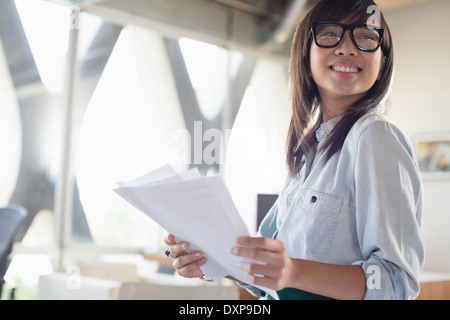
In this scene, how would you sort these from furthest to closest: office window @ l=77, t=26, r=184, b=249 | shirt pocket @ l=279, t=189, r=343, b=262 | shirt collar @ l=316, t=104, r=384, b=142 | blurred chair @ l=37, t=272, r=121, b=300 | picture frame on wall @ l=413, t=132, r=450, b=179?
picture frame on wall @ l=413, t=132, r=450, b=179
office window @ l=77, t=26, r=184, b=249
blurred chair @ l=37, t=272, r=121, b=300
shirt collar @ l=316, t=104, r=384, b=142
shirt pocket @ l=279, t=189, r=343, b=262

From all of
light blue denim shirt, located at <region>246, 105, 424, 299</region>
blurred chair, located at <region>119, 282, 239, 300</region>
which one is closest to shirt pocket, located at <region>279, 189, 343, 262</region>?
light blue denim shirt, located at <region>246, 105, 424, 299</region>

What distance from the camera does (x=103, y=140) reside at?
4402 mm

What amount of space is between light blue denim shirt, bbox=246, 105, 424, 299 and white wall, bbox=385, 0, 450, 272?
3.98m

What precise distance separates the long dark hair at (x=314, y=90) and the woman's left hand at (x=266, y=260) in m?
0.22

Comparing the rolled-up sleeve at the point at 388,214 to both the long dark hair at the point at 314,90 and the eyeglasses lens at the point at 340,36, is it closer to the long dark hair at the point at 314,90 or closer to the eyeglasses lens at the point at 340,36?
the long dark hair at the point at 314,90

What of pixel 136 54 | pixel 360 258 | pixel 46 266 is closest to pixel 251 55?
pixel 136 54

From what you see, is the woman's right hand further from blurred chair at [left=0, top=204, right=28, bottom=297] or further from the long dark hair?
blurred chair at [left=0, top=204, right=28, bottom=297]

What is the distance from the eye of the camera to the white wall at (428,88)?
4566mm

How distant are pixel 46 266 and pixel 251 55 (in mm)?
3041

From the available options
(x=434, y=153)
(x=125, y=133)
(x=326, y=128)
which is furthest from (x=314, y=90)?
(x=434, y=153)

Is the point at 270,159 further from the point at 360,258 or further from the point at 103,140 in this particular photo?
the point at 360,258

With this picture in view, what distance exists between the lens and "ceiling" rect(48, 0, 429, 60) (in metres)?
4.60

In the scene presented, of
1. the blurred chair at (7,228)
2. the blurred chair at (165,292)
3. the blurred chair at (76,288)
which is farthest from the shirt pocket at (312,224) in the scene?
the blurred chair at (7,228)

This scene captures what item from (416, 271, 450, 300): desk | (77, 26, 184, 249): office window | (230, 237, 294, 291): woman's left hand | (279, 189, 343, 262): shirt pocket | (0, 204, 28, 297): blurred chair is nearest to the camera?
(230, 237, 294, 291): woman's left hand
